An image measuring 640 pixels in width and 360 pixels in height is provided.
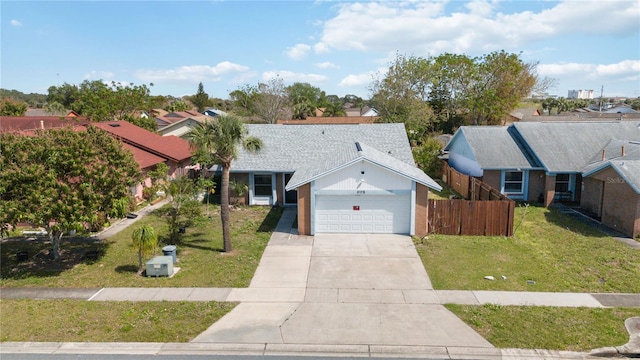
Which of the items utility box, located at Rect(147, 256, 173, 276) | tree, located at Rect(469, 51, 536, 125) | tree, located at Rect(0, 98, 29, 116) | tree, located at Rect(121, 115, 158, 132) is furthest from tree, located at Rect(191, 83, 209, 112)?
utility box, located at Rect(147, 256, 173, 276)

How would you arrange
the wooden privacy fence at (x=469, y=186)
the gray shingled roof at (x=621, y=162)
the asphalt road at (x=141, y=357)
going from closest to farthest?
the asphalt road at (x=141, y=357)
the gray shingled roof at (x=621, y=162)
the wooden privacy fence at (x=469, y=186)

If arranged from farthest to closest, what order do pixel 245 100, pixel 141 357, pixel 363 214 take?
1. pixel 245 100
2. pixel 363 214
3. pixel 141 357

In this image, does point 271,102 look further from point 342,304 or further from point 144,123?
point 342,304

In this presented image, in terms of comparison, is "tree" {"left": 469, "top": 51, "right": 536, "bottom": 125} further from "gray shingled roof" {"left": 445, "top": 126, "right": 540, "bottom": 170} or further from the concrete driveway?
the concrete driveway

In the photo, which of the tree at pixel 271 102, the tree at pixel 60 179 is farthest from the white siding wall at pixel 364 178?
the tree at pixel 271 102

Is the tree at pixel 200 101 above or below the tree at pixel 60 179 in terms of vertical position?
above

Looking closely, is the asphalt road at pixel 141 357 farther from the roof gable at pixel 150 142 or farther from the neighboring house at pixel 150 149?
the roof gable at pixel 150 142

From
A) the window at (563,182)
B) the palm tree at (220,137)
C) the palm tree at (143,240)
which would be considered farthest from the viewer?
the window at (563,182)

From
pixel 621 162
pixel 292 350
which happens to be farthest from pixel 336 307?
pixel 621 162
